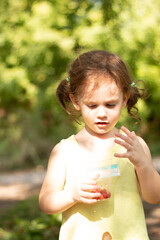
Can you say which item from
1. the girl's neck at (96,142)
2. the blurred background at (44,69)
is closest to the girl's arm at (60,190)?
the girl's neck at (96,142)

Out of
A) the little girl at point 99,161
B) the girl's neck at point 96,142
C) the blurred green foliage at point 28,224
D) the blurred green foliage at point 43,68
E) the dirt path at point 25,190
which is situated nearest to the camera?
the little girl at point 99,161

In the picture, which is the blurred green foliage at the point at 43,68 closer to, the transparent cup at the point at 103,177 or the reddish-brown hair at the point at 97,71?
the reddish-brown hair at the point at 97,71

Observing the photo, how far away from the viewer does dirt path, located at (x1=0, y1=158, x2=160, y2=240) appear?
15.6 feet

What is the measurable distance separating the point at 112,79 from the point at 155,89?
8.66 m

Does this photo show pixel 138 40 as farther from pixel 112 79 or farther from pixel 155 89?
pixel 112 79

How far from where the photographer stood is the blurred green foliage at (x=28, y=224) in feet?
13.6

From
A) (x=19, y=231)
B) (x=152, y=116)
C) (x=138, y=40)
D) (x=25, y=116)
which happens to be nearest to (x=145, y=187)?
(x=19, y=231)

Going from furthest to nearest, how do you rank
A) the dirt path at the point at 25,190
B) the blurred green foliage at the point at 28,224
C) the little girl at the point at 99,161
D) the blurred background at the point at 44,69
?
the blurred background at the point at 44,69 → the dirt path at the point at 25,190 → the blurred green foliage at the point at 28,224 → the little girl at the point at 99,161

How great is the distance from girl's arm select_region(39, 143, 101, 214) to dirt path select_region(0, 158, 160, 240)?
2.86 meters

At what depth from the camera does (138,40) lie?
29.2 ft

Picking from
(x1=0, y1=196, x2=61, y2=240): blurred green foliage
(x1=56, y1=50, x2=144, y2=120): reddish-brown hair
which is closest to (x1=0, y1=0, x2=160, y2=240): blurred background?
(x1=0, y1=196, x2=61, y2=240): blurred green foliage

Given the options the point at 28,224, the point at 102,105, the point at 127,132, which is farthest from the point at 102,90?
the point at 28,224

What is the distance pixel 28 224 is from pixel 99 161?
3.01 meters

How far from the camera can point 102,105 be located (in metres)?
1.62
